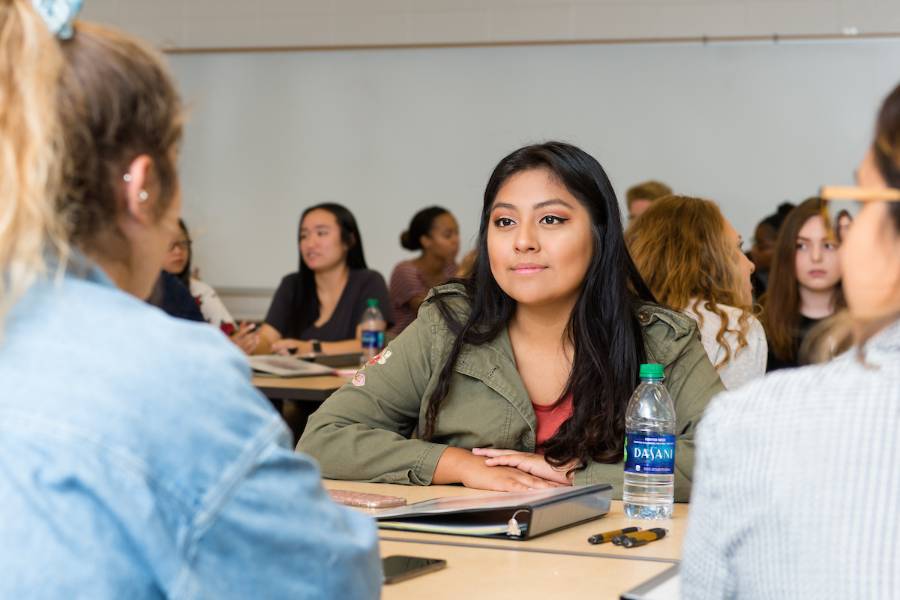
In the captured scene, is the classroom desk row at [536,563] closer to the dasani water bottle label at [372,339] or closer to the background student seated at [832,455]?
the background student seated at [832,455]

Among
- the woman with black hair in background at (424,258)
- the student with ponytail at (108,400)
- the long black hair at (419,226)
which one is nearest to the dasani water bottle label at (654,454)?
the student with ponytail at (108,400)

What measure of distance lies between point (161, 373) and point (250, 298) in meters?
6.34

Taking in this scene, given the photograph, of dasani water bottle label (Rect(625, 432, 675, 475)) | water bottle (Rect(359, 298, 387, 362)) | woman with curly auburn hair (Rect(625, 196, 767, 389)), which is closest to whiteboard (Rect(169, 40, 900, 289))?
water bottle (Rect(359, 298, 387, 362))

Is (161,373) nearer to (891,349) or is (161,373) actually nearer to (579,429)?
(891,349)

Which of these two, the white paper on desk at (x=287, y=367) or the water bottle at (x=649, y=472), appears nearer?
the water bottle at (x=649, y=472)

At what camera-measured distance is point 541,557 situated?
156cm

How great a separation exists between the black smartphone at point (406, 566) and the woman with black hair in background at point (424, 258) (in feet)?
15.8

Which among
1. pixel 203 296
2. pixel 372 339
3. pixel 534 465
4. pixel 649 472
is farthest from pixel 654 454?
pixel 203 296

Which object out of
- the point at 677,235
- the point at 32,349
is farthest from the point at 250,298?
the point at 32,349

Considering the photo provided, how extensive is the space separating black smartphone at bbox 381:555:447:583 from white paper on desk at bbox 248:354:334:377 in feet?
8.85

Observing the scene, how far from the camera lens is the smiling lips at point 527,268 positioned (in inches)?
90.4

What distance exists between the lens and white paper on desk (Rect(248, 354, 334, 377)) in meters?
4.14

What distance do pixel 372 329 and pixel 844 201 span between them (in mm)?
3887

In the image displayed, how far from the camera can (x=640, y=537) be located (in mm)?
1659
